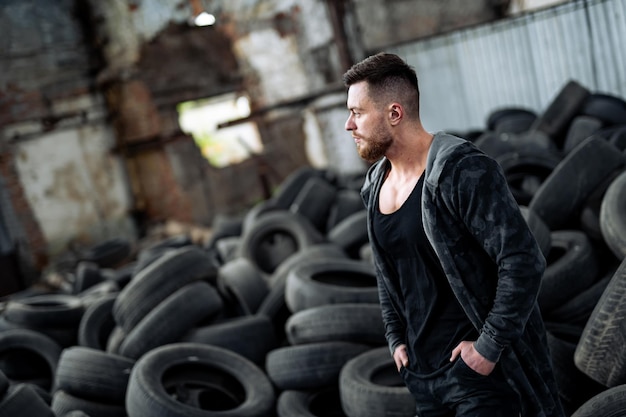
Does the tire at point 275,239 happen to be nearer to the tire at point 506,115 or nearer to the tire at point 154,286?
the tire at point 154,286

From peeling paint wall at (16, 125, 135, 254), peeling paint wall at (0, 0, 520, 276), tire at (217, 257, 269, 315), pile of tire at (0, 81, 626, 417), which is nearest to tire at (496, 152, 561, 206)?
pile of tire at (0, 81, 626, 417)

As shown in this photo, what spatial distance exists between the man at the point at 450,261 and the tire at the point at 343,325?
1.37 m

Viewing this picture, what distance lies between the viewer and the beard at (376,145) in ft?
6.20

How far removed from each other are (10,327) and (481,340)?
4327mm

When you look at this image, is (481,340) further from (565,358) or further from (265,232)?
(265,232)

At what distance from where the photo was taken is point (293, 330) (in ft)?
11.8

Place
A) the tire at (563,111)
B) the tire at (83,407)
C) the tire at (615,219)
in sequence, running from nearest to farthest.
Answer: the tire at (615,219)
the tire at (83,407)
the tire at (563,111)

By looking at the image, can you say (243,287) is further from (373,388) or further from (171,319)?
(373,388)

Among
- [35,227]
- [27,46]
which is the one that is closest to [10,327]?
[35,227]

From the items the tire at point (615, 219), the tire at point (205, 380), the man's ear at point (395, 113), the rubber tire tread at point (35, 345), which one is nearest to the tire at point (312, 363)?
the tire at point (205, 380)

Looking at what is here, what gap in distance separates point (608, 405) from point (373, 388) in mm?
1069

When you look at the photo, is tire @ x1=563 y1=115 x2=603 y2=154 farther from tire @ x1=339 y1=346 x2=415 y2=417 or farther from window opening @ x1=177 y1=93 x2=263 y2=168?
window opening @ x1=177 y1=93 x2=263 y2=168

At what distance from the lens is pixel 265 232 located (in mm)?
5754

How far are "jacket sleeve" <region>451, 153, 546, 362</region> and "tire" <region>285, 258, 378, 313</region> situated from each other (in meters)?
2.10
